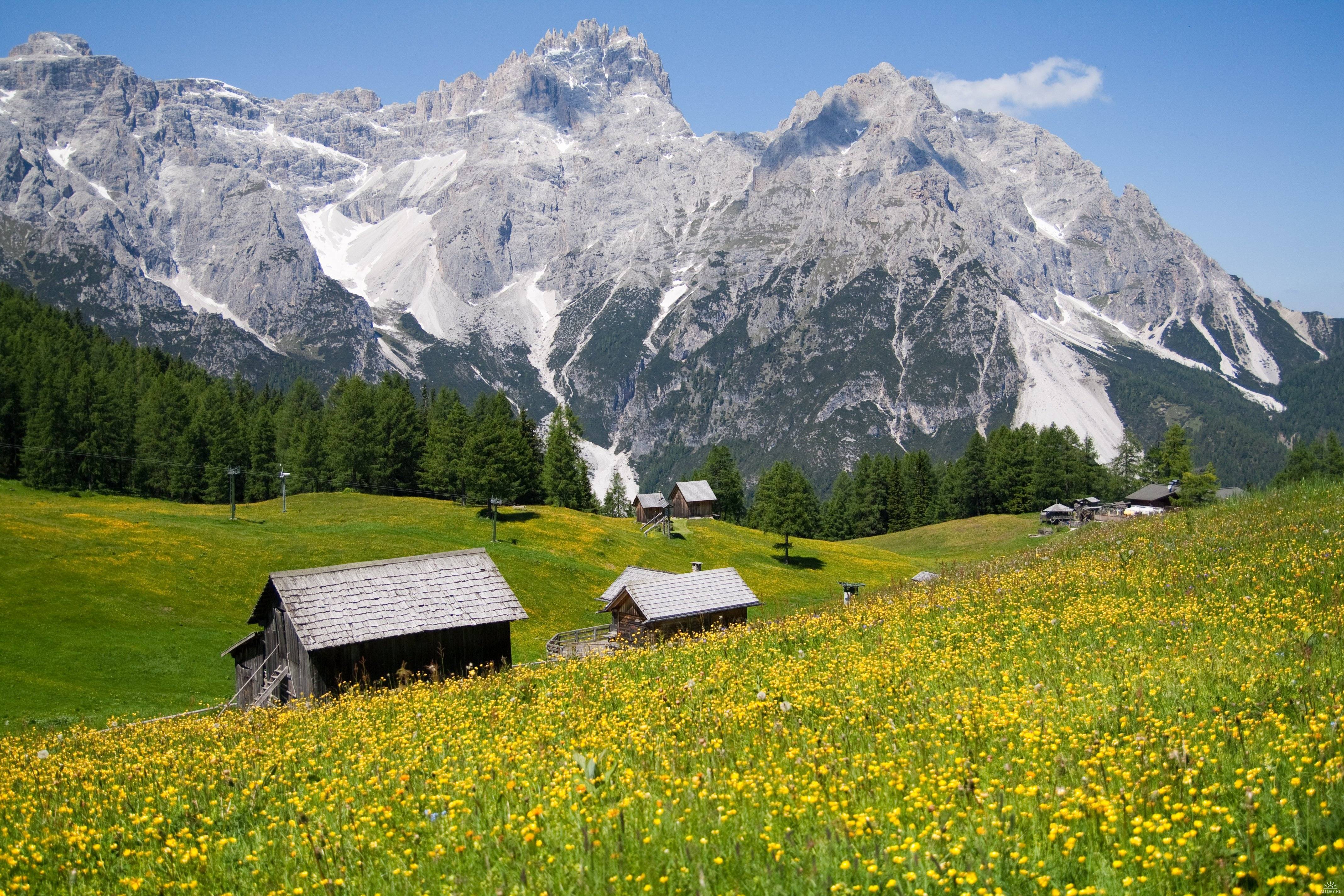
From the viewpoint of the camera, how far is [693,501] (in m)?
116

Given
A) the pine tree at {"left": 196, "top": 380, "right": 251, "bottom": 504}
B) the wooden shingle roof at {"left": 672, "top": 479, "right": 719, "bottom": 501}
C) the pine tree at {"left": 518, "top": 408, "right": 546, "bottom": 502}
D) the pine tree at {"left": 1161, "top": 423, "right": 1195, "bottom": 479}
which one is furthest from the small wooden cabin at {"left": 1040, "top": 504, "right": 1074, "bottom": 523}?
the pine tree at {"left": 196, "top": 380, "right": 251, "bottom": 504}

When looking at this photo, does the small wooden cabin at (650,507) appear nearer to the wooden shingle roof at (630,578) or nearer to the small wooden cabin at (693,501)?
the small wooden cabin at (693,501)

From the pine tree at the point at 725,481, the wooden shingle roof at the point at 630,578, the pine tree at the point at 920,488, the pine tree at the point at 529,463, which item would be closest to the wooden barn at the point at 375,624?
the wooden shingle roof at the point at 630,578

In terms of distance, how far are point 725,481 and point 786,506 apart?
4386 cm

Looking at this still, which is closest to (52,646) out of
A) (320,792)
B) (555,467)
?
(320,792)

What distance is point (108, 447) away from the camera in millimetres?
92562

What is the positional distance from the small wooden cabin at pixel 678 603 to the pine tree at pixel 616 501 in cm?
9103

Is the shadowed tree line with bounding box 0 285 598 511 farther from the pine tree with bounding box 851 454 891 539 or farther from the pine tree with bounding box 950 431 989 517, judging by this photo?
the pine tree with bounding box 950 431 989 517

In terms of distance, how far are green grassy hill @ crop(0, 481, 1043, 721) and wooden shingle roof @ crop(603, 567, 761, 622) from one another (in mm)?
3865

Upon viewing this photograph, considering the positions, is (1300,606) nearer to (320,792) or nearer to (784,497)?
(320,792)

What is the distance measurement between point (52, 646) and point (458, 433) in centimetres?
6183

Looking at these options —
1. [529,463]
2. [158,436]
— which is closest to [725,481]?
[529,463]

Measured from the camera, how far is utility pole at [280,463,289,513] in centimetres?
7708

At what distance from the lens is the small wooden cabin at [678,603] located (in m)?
39.4
